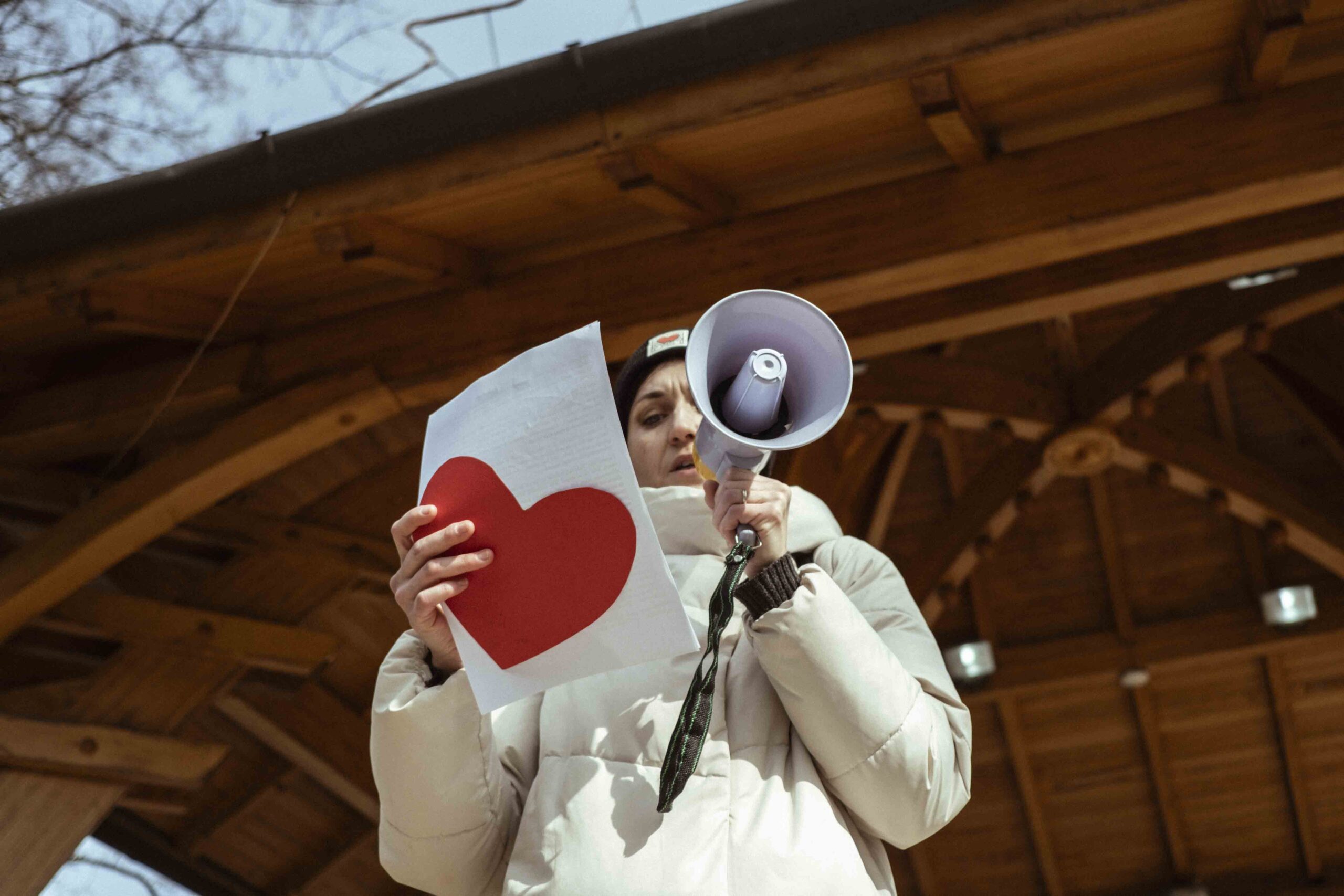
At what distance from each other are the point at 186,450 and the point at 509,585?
2745mm

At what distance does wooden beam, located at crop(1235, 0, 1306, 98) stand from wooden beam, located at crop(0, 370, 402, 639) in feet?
8.41

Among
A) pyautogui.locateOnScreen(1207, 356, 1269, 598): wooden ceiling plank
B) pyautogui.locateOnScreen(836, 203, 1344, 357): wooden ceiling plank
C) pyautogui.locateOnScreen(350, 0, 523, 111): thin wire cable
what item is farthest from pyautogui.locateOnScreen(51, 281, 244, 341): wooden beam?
pyautogui.locateOnScreen(1207, 356, 1269, 598): wooden ceiling plank

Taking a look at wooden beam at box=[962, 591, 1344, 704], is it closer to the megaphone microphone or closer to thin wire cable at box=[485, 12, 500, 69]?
thin wire cable at box=[485, 12, 500, 69]

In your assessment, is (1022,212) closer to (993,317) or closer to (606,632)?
(993,317)

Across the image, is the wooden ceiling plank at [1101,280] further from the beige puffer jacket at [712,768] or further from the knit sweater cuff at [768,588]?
the knit sweater cuff at [768,588]

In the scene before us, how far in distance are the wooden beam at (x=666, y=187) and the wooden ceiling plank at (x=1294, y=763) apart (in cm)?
583

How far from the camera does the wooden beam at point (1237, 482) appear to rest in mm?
6062

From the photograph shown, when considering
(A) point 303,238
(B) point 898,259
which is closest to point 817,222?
(B) point 898,259

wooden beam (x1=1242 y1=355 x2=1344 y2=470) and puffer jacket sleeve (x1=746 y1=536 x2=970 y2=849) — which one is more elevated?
wooden beam (x1=1242 y1=355 x2=1344 y2=470)

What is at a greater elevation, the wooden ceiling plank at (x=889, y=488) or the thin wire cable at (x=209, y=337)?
the thin wire cable at (x=209, y=337)

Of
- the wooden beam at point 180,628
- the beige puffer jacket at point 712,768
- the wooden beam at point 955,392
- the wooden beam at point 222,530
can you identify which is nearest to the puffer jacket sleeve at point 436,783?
the beige puffer jacket at point 712,768

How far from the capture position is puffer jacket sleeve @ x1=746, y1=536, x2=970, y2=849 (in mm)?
1699

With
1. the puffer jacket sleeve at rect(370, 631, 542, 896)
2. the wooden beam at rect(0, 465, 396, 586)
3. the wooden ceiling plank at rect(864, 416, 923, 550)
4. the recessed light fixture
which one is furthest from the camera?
the wooden ceiling plank at rect(864, 416, 923, 550)

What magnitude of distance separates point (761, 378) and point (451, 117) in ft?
6.29
